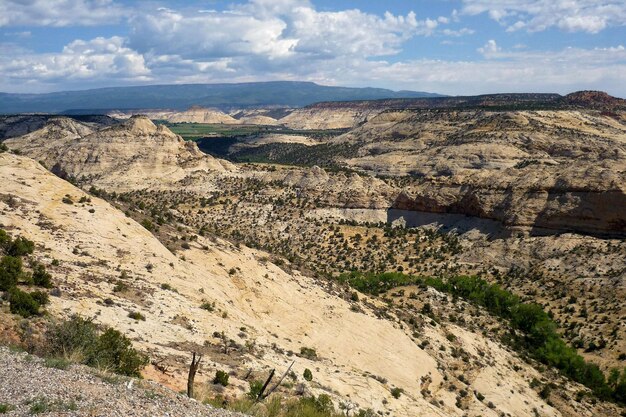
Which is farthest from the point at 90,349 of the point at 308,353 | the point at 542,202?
the point at 542,202

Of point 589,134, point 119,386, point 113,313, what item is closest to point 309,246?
point 113,313

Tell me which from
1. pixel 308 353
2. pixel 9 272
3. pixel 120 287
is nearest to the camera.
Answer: pixel 9 272

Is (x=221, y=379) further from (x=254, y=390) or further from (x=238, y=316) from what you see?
(x=238, y=316)

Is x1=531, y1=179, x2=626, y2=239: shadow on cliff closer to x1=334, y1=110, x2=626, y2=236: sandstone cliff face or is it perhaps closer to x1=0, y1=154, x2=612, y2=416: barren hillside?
x1=334, y1=110, x2=626, y2=236: sandstone cliff face

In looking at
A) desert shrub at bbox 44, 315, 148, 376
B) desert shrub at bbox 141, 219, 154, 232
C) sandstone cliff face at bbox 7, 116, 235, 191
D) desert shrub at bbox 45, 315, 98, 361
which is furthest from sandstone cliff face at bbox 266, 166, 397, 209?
desert shrub at bbox 45, 315, 98, 361

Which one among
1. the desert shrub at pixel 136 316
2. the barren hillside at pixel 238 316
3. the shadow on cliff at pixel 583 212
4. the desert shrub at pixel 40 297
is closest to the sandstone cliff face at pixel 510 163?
the shadow on cliff at pixel 583 212

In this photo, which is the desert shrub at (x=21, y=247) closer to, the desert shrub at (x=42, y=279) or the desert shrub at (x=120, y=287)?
the desert shrub at (x=42, y=279)
